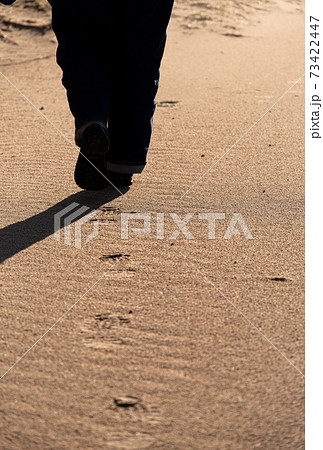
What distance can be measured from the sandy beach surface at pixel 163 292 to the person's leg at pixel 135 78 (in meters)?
0.18

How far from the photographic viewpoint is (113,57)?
2.44 m

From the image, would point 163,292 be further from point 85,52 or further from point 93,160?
point 85,52

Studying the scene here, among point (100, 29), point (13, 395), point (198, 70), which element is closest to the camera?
point (13, 395)

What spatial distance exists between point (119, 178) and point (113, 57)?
0.49m

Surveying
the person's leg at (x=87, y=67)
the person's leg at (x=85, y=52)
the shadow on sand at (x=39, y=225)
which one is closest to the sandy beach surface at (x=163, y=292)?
the shadow on sand at (x=39, y=225)

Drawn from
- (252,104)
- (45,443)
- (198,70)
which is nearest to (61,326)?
(45,443)

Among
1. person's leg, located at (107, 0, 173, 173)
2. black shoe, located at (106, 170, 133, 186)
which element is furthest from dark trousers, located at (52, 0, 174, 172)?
black shoe, located at (106, 170, 133, 186)

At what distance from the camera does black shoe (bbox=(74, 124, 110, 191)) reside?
2.21 meters

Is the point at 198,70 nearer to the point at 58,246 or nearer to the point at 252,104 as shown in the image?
the point at 252,104

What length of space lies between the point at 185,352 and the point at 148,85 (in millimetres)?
1243

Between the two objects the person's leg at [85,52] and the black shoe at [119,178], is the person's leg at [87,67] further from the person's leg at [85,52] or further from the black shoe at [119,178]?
the black shoe at [119,178]

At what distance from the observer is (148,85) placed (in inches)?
96.6

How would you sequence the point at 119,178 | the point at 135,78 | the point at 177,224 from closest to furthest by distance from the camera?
the point at 177,224, the point at 135,78, the point at 119,178

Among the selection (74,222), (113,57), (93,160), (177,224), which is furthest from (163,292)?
(113,57)
